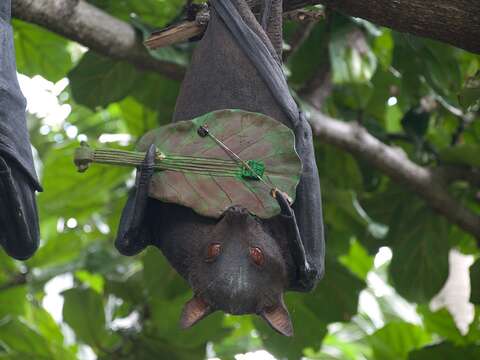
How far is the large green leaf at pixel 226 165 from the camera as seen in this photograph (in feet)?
10.7

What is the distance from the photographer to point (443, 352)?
572cm

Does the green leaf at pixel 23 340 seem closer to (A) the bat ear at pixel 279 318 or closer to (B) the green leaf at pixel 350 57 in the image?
(B) the green leaf at pixel 350 57

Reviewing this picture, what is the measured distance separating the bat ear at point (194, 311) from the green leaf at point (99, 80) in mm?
2771

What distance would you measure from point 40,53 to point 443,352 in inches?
110

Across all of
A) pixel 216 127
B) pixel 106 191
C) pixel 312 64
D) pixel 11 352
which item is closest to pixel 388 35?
pixel 312 64

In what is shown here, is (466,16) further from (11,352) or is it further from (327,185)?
(11,352)

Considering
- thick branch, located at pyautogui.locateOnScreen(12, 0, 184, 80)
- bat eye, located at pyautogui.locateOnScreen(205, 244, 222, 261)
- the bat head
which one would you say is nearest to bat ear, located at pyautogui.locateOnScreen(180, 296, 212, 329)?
the bat head

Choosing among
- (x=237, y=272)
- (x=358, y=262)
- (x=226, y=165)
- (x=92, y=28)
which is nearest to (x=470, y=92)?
(x=226, y=165)

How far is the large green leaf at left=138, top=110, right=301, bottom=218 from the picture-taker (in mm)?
3271

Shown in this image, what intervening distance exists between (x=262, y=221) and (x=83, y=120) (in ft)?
13.0

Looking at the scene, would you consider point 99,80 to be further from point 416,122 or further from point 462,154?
point 462,154

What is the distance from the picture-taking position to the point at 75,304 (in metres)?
6.29

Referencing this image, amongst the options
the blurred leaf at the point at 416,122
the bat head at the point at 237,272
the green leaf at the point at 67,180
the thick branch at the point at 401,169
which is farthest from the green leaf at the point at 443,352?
the bat head at the point at 237,272

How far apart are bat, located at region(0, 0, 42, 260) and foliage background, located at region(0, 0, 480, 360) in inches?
85.2
